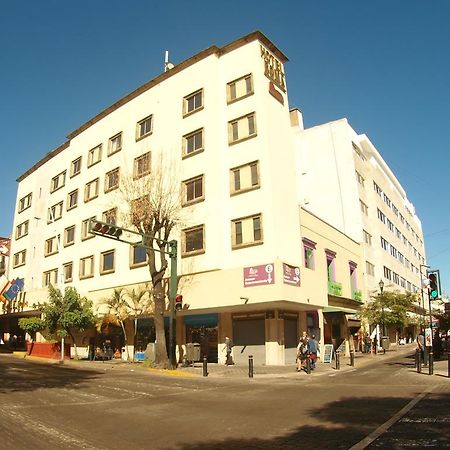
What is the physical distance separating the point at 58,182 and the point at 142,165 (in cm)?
1470

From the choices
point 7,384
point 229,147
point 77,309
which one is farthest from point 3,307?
point 7,384

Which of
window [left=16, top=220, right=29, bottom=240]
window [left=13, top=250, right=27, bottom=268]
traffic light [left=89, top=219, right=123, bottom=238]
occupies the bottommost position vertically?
traffic light [left=89, top=219, right=123, bottom=238]

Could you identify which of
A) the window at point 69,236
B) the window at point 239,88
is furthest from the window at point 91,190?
the window at point 239,88

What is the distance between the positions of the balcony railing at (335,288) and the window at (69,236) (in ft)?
70.0

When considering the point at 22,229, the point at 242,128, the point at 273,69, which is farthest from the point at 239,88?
the point at 22,229

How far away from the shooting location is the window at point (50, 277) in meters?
40.8

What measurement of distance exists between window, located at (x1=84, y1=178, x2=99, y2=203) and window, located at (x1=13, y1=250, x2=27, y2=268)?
14.2 meters

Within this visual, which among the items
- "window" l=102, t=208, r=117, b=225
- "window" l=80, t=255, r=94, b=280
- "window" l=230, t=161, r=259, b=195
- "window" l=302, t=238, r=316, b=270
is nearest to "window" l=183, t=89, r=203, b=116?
"window" l=230, t=161, r=259, b=195

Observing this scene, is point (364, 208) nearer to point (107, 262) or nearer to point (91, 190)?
point (107, 262)

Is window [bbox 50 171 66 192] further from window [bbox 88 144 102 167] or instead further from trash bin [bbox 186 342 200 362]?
trash bin [bbox 186 342 200 362]

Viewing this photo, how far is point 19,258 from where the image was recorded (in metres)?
48.7

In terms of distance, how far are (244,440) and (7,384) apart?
34.4 feet

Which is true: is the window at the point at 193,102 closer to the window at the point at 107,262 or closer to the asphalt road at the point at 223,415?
the window at the point at 107,262

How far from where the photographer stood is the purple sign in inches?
926
